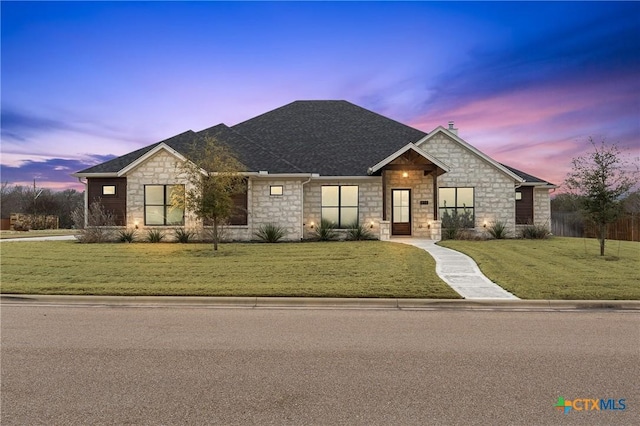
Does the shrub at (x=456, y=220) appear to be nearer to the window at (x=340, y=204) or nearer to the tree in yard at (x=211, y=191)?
the window at (x=340, y=204)

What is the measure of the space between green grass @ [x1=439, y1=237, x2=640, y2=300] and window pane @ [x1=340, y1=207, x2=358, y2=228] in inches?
226

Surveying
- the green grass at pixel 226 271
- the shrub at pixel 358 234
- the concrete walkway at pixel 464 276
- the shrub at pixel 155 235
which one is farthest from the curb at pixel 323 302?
the shrub at pixel 358 234

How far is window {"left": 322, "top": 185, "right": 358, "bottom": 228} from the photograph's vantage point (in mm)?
22469

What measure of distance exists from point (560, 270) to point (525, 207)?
534 inches

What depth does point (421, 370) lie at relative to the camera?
15.8 ft

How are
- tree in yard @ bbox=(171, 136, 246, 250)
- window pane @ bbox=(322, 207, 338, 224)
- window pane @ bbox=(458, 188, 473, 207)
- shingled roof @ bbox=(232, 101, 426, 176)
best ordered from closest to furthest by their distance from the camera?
tree in yard @ bbox=(171, 136, 246, 250)
window pane @ bbox=(322, 207, 338, 224)
window pane @ bbox=(458, 188, 473, 207)
shingled roof @ bbox=(232, 101, 426, 176)

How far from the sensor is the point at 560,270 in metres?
12.2

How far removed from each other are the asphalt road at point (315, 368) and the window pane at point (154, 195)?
45.9 feet

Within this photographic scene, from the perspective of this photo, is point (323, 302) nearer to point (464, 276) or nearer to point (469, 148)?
point (464, 276)

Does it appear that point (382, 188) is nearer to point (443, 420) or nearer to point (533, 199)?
point (533, 199)

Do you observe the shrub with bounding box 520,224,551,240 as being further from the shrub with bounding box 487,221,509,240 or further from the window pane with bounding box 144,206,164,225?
the window pane with bounding box 144,206,164,225

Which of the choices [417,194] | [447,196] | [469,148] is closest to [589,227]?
[469,148]

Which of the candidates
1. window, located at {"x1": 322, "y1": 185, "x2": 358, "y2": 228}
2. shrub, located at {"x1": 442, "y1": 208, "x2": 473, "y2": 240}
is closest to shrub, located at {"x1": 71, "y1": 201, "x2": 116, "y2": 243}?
window, located at {"x1": 322, "y1": 185, "x2": 358, "y2": 228}

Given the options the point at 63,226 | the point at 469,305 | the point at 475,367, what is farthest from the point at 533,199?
the point at 63,226
